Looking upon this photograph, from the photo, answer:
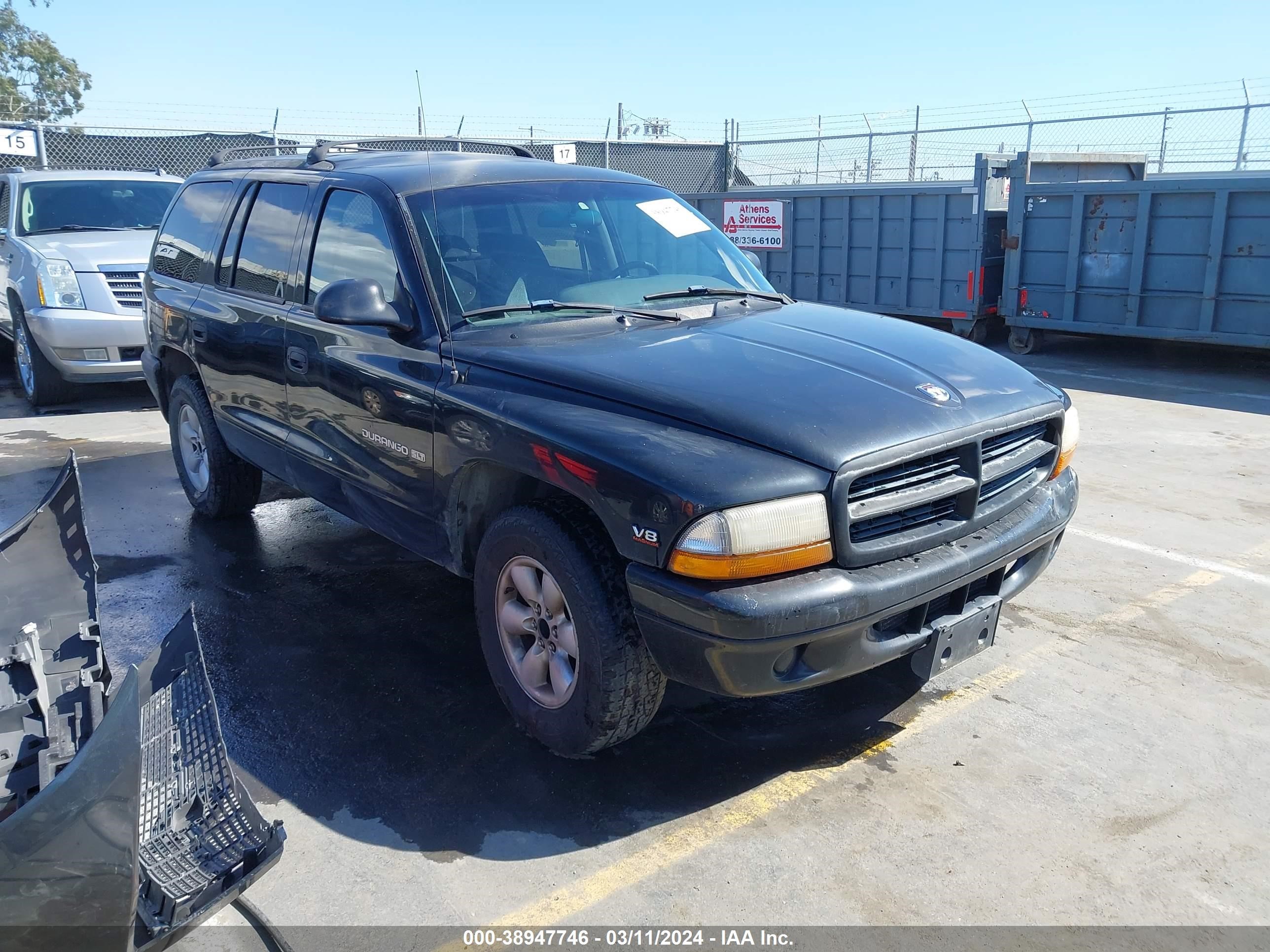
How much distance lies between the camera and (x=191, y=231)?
18.6 feet

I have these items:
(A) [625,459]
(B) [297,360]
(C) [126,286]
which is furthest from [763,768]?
(C) [126,286]

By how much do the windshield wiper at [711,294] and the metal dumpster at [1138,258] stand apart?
8.20 metres

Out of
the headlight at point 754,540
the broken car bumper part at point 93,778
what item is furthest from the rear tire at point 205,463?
the headlight at point 754,540

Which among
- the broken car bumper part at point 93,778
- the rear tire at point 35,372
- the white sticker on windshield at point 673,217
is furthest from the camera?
the rear tire at point 35,372

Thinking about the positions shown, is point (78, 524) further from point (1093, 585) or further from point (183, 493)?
point (1093, 585)

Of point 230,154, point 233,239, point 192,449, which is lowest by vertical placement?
point 192,449

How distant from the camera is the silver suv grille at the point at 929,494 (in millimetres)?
2951

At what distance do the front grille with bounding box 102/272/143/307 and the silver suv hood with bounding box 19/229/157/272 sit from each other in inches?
4.7

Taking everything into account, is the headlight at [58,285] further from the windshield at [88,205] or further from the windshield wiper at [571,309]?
the windshield wiper at [571,309]

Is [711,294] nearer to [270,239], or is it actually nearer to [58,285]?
[270,239]

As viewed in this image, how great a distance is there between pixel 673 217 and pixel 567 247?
0.69 metres

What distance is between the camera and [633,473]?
9.48 feet

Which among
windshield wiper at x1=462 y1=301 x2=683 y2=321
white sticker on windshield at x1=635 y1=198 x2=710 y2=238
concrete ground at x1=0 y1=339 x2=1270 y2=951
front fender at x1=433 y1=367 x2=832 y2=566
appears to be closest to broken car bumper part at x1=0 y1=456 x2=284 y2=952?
concrete ground at x1=0 y1=339 x2=1270 y2=951

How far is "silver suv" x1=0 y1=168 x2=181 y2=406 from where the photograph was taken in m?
8.80
